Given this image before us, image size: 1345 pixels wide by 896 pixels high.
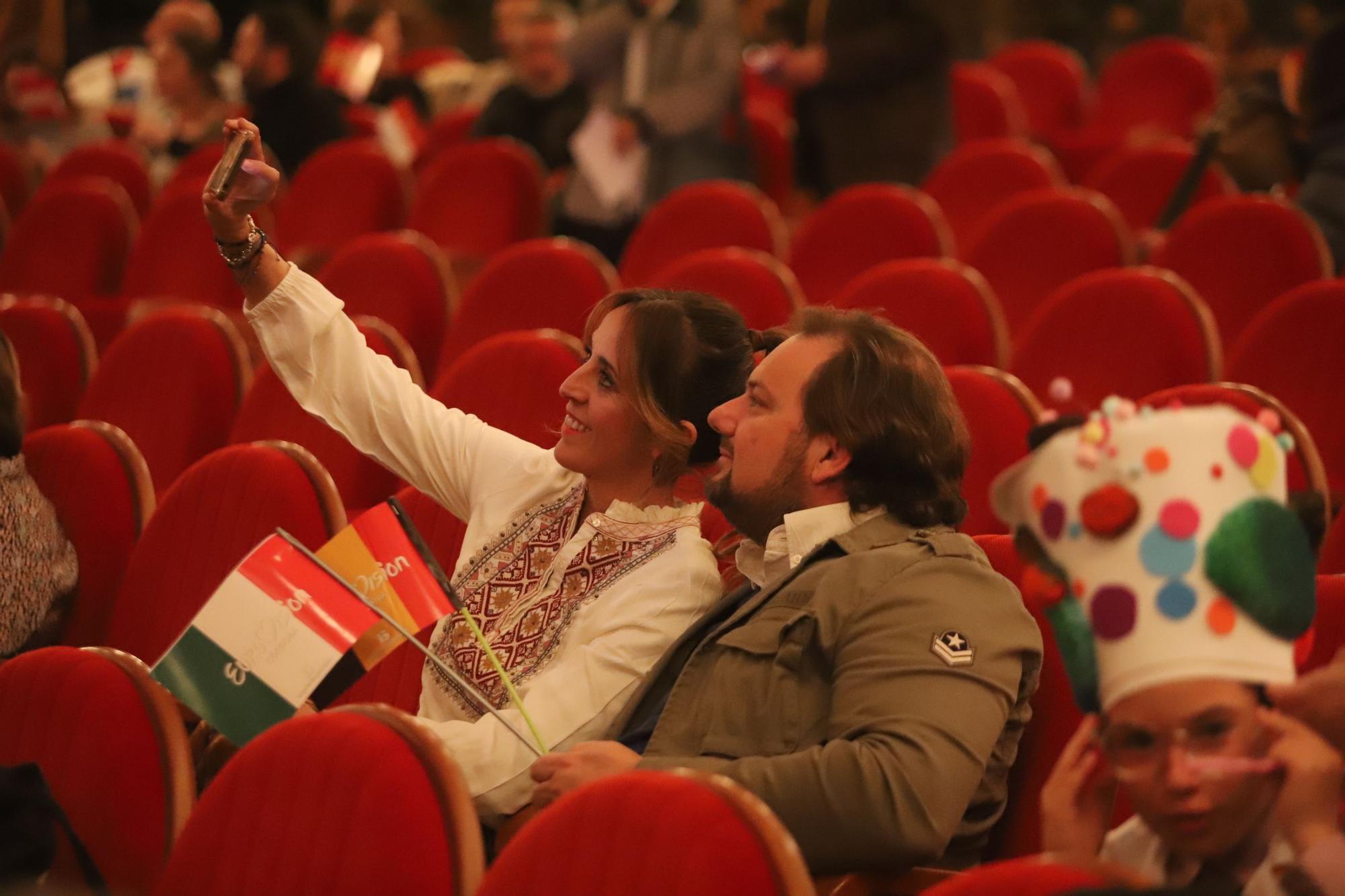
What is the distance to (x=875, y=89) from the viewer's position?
4.95m

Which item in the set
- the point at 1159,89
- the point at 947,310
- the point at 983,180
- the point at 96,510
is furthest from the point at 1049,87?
the point at 96,510

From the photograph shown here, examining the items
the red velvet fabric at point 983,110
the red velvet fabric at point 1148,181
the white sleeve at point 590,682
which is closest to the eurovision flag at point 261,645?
the white sleeve at point 590,682

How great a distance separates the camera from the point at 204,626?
5.23ft

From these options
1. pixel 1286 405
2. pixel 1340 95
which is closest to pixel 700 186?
pixel 1340 95

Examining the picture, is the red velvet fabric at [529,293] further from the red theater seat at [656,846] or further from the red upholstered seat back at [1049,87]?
the red upholstered seat back at [1049,87]

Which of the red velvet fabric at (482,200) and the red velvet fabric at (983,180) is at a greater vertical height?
the red velvet fabric at (482,200)

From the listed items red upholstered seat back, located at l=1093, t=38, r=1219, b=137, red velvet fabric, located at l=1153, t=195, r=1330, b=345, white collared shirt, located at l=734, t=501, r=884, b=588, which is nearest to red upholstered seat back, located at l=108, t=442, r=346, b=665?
white collared shirt, located at l=734, t=501, r=884, b=588

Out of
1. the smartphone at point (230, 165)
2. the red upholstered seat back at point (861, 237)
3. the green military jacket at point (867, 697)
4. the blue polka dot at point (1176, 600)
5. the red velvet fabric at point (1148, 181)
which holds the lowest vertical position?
the red velvet fabric at point (1148, 181)

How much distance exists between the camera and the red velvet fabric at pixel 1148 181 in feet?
14.9

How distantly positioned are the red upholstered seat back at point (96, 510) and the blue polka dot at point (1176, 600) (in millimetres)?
1800

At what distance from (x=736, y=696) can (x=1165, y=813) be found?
0.57 m

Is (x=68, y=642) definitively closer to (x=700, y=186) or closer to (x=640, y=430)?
(x=640, y=430)

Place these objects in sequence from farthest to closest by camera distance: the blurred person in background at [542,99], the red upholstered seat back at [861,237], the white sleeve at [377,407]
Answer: the blurred person in background at [542,99], the red upholstered seat back at [861,237], the white sleeve at [377,407]

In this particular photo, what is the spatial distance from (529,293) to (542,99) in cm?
191
